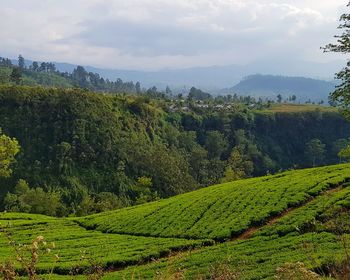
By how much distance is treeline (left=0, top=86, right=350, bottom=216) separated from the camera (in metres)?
105

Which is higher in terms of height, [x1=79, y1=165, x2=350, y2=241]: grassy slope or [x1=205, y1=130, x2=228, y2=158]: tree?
[x1=79, y1=165, x2=350, y2=241]: grassy slope

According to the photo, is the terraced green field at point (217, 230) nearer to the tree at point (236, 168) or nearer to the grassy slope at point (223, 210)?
the grassy slope at point (223, 210)

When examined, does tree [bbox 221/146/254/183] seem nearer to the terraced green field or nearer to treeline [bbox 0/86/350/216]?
treeline [bbox 0/86/350/216]

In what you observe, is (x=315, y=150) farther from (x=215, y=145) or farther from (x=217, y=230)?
(x=217, y=230)

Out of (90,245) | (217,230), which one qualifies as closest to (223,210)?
(217,230)

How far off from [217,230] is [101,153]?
90756 millimetres

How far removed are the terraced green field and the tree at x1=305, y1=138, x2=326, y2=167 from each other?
121643 mm

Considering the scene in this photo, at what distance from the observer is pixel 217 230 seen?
32.8 meters

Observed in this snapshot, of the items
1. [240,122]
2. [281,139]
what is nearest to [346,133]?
[281,139]

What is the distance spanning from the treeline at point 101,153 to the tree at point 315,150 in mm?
385

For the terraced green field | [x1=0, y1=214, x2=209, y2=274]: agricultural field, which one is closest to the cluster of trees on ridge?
[x1=0, y1=214, x2=209, y2=274]: agricultural field

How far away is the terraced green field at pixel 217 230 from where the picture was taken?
23234 millimetres

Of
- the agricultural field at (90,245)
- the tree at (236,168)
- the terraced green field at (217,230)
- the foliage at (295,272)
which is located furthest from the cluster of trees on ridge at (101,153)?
the foliage at (295,272)

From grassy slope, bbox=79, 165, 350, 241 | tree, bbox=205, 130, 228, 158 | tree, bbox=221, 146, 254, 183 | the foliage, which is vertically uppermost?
the foliage
